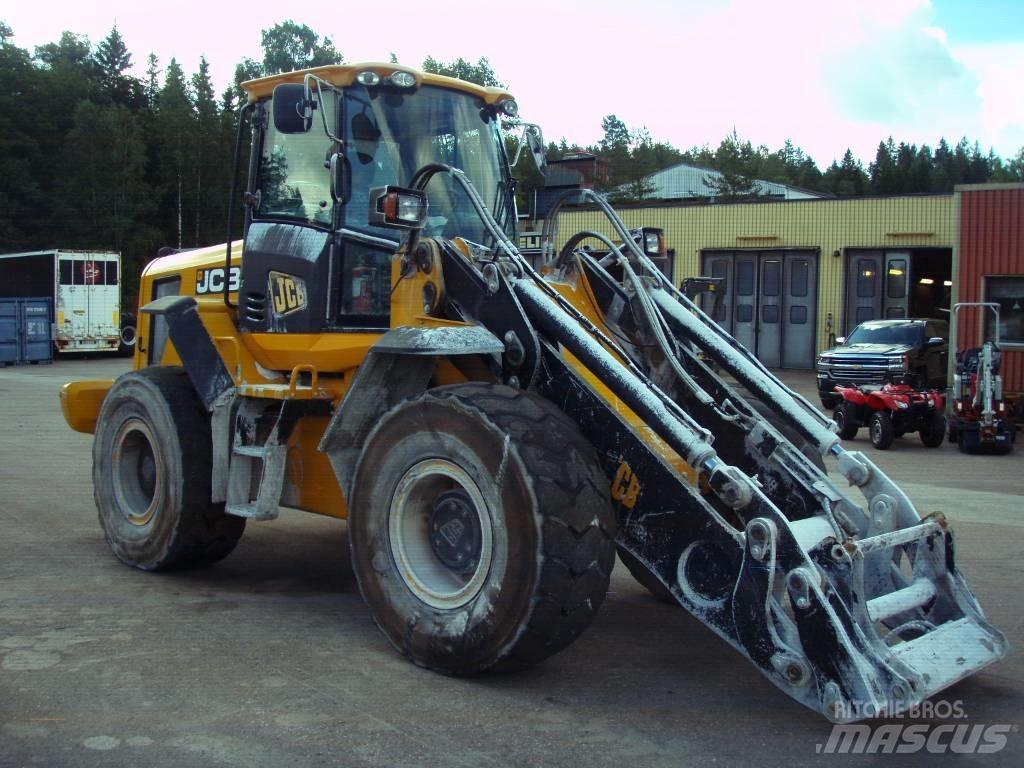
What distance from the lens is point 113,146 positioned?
5403cm

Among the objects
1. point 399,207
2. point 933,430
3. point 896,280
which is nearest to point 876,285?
point 896,280

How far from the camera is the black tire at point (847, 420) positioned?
55.5 ft

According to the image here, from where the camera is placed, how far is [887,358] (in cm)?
2117

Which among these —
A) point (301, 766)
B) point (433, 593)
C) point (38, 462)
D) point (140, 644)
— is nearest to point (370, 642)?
point (433, 593)

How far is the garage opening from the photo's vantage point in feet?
97.3

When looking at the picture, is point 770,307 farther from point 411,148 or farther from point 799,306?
point 411,148

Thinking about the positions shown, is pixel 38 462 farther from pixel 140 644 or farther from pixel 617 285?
pixel 617 285

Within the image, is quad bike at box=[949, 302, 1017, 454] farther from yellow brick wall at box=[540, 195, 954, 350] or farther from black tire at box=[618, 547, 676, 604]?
yellow brick wall at box=[540, 195, 954, 350]

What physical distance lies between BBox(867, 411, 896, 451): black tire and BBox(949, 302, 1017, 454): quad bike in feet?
3.16

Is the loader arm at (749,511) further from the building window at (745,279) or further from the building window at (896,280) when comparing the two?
the building window at (745,279)

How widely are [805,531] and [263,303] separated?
11.6 feet

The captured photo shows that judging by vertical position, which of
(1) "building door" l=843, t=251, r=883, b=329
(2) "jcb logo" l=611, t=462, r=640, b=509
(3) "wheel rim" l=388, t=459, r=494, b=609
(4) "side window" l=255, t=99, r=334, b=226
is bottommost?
(3) "wheel rim" l=388, t=459, r=494, b=609

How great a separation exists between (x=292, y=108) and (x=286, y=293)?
1.18m

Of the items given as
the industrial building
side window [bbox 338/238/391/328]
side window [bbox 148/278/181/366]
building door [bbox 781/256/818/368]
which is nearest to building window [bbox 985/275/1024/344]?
the industrial building
